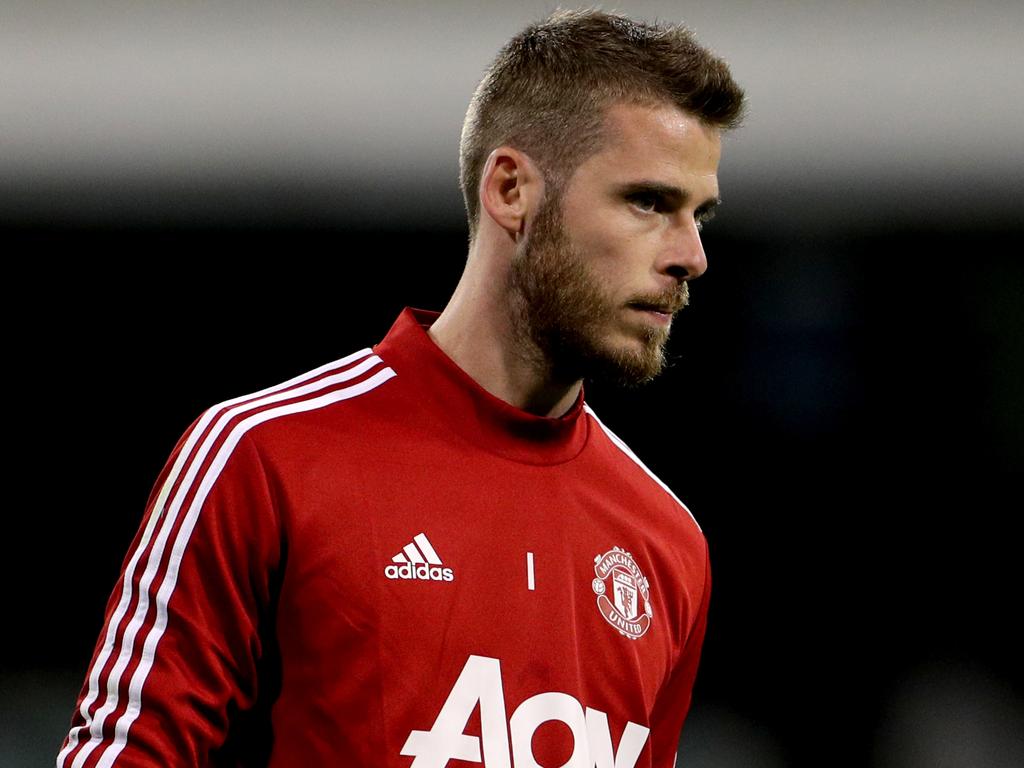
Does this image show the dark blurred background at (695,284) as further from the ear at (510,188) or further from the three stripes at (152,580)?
the three stripes at (152,580)

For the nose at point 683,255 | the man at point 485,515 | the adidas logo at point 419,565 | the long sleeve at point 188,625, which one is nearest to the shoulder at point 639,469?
the man at point 485,515

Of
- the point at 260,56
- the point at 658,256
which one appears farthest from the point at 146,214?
the point at 658,256

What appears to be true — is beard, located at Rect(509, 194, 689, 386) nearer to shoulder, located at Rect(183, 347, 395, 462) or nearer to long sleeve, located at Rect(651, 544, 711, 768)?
shoulder, located at Rect(183, 347, 395, 462)

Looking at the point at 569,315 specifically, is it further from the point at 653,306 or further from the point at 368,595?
the point at 368,595

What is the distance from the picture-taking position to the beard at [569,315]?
154cm

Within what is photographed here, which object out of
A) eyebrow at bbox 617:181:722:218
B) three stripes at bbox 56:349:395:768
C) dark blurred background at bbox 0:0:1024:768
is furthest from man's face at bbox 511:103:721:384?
dark blurred background at bbox 0:0:1024:768

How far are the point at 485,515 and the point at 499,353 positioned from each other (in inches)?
8.3

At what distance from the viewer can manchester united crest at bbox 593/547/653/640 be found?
1541mm

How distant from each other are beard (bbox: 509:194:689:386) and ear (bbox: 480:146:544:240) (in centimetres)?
2

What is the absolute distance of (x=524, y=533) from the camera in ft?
4.95

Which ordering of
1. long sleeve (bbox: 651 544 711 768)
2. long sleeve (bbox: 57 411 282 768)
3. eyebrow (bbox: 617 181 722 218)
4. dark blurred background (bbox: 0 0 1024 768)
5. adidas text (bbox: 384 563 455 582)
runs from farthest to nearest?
dark blurred background (bbox: 0 0 1024 768) → long sleeve (bbox: 651 544 711 768) → eyebrow (bbox: 617 181 722 218) → adidas text (bbox: 384 563 455 582) → long sleeve (bbox: 57 411 282 768)

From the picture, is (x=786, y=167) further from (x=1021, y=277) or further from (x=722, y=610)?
(x=722, y=610)

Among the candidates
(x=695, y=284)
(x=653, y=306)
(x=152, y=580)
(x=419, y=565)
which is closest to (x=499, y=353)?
(x=653, y=306)

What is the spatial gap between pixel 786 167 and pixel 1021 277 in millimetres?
862
